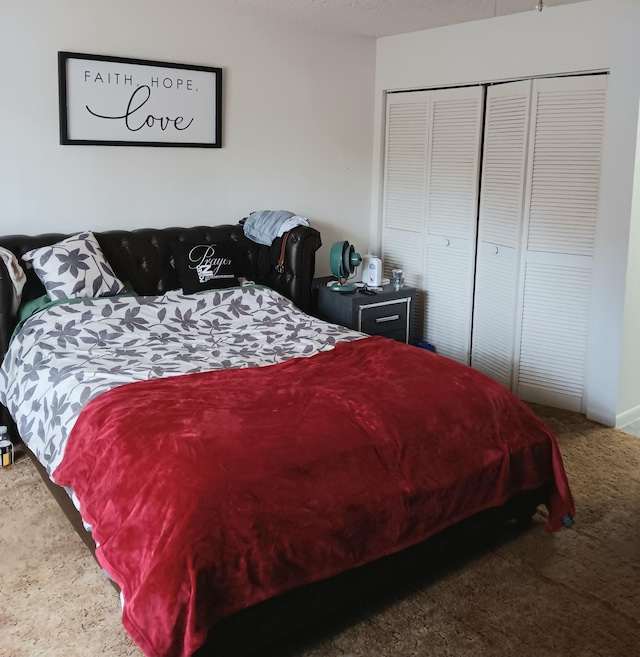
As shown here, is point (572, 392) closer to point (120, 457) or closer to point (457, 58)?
point (457, 58)

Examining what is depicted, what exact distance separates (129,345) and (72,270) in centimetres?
57

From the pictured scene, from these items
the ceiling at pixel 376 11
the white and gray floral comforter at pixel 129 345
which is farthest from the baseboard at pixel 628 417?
the ceiling at pixel 376 11

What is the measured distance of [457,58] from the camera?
4500 millimetres

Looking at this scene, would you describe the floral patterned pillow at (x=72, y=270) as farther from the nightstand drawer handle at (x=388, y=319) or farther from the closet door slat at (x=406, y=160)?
the closet door slat at (x=406, y=160)

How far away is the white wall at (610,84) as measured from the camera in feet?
12.3

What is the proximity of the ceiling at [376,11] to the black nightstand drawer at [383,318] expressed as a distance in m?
1.67

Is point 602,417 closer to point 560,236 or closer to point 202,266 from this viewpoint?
point 560,236

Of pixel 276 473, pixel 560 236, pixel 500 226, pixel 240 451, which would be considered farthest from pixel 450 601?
pixel 500 226

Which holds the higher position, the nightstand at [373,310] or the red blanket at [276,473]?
the nightstand at [373,310]

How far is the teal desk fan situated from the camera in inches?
177

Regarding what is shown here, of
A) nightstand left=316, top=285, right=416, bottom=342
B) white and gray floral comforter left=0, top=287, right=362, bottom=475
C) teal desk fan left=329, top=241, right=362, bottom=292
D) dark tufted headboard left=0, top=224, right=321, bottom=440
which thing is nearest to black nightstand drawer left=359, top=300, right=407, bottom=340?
nightstand left=316, top=285, right=416, bottom=342

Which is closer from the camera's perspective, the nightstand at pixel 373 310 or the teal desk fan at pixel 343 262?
the nightstand at pixel 373 310

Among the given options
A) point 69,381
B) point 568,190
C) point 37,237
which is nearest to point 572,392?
point 568,190

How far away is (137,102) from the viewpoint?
4.07 m
